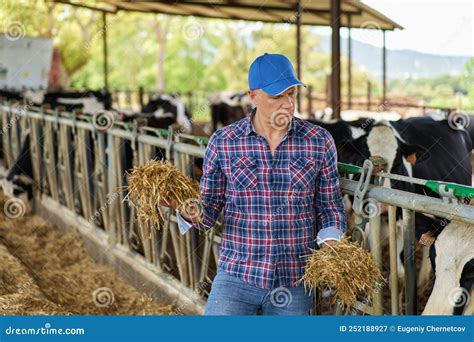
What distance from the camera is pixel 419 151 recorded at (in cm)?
493

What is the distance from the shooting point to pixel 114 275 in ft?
18.3

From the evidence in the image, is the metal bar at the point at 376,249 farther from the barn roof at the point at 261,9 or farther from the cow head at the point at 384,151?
the barn roof at the point at 261,9

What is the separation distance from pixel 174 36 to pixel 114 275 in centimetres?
3430

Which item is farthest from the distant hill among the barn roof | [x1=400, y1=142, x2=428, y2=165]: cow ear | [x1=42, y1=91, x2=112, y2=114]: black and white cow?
[x1=400, y1=142, x2=428, y2=165]: cow ear

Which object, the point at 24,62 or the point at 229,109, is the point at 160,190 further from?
the point at 24,62

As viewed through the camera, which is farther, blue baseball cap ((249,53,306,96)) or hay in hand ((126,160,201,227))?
hay in hand ((126,160,201,227))

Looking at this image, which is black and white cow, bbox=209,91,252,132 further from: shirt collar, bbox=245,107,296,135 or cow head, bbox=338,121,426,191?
shirt collar, bbox=245,107,296,135

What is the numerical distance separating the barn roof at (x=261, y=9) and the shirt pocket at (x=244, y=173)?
7.36 meters

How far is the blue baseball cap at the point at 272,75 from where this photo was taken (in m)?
2.54

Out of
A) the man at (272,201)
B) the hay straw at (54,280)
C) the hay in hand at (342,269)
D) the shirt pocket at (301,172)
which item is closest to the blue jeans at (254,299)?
the man at (272,201)

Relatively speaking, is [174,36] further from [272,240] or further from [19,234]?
[272,240]

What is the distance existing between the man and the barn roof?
24.0 feet

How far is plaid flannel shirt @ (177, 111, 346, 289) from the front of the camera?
8.63 ft

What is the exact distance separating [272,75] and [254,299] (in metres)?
0.85
